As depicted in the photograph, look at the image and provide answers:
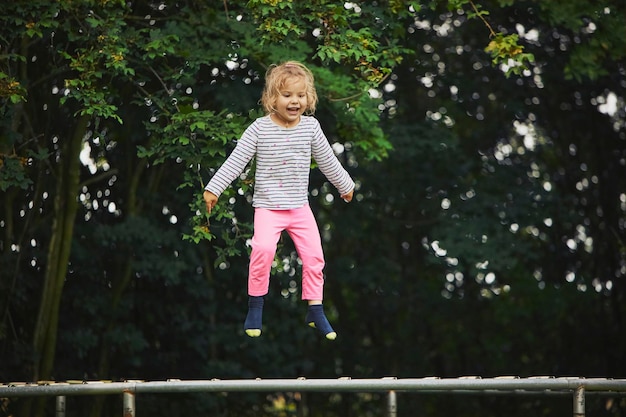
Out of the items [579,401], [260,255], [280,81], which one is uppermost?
[280,81]

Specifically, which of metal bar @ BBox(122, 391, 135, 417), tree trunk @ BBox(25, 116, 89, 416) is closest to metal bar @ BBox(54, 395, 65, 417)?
metal bar @ BBox(122, 391, 135, 417)

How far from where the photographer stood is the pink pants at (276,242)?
Answer: 4.86m

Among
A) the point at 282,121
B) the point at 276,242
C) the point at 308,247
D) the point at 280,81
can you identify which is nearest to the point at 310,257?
the point at 308,247

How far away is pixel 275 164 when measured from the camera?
486 centimetres

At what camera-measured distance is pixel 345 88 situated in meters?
8.83

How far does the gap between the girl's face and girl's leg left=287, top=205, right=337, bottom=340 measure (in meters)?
0.42

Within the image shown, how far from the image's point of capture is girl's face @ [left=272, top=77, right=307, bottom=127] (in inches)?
187

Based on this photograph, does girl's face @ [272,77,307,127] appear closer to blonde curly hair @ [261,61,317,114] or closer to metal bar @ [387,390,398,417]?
blonde curly hair @ [261,61,317,114]

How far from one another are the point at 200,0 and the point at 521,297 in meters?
7.13

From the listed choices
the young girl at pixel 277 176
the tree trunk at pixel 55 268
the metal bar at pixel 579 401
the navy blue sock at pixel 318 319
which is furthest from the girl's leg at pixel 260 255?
the tree trunk at pixel 55 268

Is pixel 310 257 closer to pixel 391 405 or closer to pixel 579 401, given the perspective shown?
pixel 391 405

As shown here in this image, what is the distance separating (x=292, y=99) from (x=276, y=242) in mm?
623

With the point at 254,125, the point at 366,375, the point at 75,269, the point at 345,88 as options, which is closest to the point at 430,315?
the point at 366,375

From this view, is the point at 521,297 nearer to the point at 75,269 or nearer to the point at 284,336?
the point at 284,336
